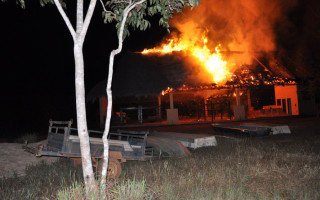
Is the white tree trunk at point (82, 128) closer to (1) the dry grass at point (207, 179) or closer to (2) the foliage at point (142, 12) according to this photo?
(1) the dry grass at point (207, 179)

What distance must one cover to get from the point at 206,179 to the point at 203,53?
17882 mm

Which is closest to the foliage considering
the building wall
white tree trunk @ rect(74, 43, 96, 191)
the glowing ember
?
white tree trunk @ rect(74, 43, 96, 191)

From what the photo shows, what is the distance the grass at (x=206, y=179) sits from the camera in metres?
4.74

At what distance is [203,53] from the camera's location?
22.4 meters

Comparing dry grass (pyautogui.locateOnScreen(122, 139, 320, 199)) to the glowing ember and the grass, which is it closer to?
the grass

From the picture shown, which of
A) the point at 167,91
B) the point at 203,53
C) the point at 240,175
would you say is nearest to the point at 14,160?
the point at 240,175

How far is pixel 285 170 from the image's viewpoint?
6.23m

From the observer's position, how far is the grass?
15.6 ft

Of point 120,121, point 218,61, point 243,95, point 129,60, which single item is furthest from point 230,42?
point 120,121

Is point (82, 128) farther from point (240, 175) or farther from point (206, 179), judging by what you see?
point (240, 175)

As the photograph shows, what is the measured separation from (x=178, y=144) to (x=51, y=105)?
18.6m

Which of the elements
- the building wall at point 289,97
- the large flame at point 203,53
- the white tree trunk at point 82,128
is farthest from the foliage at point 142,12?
the building wall at point 289,97

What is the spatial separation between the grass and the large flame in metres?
12.5

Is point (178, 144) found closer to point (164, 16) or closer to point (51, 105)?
point (164, 16)
